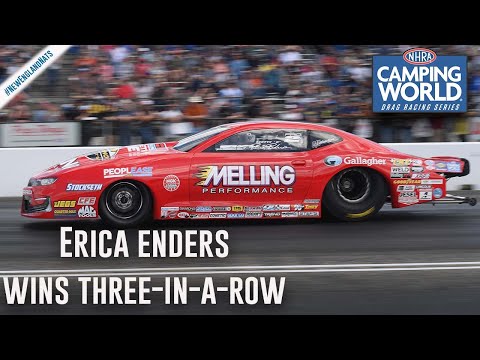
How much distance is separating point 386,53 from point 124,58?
190 inches

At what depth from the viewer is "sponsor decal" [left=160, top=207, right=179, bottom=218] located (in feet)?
31.9

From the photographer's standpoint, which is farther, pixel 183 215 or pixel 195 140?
pixel 195 140

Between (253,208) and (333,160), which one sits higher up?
(333,160)

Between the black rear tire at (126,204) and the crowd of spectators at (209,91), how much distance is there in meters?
4.76

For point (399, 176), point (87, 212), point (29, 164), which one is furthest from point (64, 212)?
point (29, 164)

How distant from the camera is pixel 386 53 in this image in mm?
15555

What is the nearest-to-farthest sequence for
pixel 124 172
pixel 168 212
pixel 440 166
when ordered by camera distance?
1. pixel 124 172
2. pixel 168 212
3. pixel 440 166

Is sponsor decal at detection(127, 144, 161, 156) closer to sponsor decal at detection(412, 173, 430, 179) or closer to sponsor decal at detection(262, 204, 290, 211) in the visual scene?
sponsor decal at detection(262, 204, 290, 211)

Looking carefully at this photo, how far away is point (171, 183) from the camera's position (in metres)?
9.67

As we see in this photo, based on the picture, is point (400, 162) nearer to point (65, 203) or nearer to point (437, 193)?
point (437, 193)

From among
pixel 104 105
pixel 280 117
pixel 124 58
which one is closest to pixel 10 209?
pixel 104 105

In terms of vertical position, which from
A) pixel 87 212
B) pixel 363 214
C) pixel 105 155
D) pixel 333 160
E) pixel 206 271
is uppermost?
pixel 105 155

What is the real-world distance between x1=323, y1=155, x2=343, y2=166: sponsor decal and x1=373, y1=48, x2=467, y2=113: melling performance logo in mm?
5540

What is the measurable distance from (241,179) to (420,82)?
23.1ft
